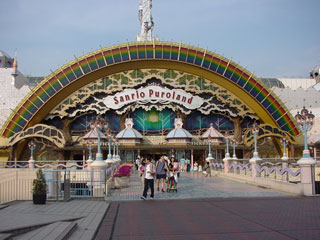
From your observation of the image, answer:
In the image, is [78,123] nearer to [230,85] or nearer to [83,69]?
[83,69]

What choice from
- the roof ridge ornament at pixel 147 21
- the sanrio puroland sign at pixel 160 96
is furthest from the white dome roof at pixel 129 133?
the roof ridge ornament at pixel 147 21

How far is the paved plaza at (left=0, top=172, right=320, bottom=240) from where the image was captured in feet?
31.3

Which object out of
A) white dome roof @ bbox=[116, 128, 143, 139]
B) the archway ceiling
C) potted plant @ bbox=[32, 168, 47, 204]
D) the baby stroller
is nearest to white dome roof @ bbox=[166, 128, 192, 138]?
white dome roof @ bbox=[116, 128, 143, 139]

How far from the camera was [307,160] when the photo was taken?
64.9 feet

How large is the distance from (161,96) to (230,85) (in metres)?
9.76

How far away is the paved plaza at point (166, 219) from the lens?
31.3ft

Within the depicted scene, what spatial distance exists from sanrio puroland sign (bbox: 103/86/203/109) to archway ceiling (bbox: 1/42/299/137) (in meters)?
3.39

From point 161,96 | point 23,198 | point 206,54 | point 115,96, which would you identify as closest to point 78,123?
point 115,96

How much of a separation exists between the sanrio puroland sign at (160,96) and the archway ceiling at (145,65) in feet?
11.1

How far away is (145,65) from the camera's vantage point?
53719mm

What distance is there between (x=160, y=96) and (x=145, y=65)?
4.88m

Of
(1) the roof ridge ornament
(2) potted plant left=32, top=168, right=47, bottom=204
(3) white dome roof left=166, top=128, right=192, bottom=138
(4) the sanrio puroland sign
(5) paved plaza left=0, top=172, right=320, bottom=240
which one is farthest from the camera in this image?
(1) the roof ridge ornament

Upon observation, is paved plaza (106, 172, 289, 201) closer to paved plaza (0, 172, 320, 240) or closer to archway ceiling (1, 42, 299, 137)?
paved plaza (0, 172, 320, 240)

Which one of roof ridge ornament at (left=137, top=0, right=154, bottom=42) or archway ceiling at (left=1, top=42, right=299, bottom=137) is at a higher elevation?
roof ridge ornament at (left=137, top=0, right=154, bottom=42)
